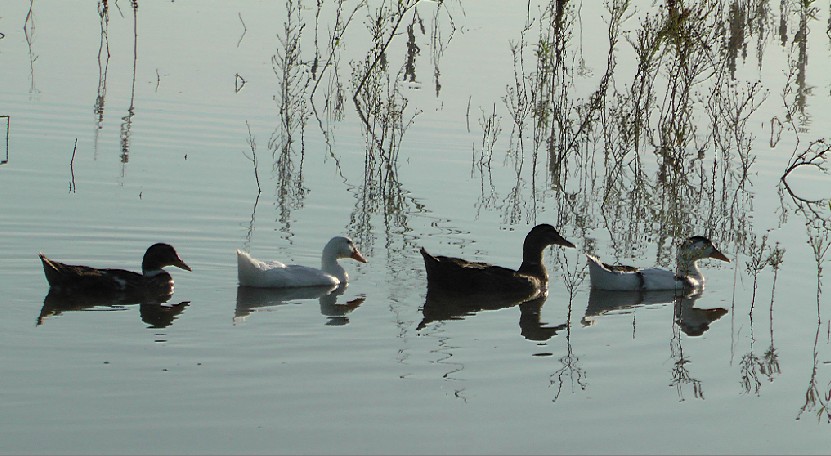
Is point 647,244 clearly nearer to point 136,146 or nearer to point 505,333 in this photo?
point 505,333

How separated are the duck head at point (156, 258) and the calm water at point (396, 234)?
0.30m

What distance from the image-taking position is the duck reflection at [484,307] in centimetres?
1105

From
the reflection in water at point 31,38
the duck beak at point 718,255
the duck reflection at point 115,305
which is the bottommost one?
the duck reflection at point 115,305

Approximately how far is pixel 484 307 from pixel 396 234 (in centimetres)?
273

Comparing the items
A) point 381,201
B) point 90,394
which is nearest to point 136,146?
point 381,201

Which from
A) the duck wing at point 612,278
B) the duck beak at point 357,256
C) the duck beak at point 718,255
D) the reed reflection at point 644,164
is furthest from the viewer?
the reed reflection at point 644,164

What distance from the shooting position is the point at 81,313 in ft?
35.7

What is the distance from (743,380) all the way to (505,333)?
207cm

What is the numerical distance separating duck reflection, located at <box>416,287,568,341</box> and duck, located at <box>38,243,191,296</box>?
2.31 metres

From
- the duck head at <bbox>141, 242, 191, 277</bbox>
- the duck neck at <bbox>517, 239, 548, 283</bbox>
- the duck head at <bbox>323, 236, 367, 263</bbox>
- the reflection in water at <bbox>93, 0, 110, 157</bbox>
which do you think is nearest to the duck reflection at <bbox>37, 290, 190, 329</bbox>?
the duck head at <bbox>141, 242, 191, 277</bbox>

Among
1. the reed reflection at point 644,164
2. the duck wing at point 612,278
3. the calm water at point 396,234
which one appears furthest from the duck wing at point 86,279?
the reed reflection at point 644,164

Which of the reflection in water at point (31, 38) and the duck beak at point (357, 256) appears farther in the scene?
the reflection in water at point (31, 38)

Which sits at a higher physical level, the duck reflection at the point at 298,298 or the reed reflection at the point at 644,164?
the reed reflection at the point at 644,164

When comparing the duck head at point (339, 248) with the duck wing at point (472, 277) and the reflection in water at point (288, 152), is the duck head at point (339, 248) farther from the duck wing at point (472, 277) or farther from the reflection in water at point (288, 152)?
the reflection in water at point (288, 152)
